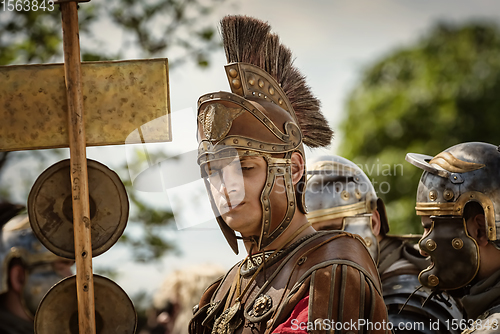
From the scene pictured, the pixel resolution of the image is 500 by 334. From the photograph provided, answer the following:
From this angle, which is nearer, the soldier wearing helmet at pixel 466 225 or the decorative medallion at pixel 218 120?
the decorative medallion at pixel 218 120

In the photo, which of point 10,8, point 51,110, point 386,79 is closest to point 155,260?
point 10,8

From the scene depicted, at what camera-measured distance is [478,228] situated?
4.08 m

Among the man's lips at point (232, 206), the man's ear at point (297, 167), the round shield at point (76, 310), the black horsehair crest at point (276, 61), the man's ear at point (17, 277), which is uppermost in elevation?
the black horsehair crest at point (276, 61)

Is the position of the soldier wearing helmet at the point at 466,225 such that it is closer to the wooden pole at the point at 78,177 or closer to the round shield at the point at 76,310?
the round shield at the point at 76,310

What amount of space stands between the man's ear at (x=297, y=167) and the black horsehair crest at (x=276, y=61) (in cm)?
38

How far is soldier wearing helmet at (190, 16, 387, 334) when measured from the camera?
110 inches

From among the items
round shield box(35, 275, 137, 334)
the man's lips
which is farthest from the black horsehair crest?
round shield box(35, 275, 137, 334)

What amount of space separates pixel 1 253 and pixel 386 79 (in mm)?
16656

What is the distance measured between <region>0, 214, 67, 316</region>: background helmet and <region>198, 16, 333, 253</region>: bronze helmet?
138 inches

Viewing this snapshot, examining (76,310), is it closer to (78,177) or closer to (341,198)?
(78,177)

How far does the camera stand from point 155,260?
8.19 meters

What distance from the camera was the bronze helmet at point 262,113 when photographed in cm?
319

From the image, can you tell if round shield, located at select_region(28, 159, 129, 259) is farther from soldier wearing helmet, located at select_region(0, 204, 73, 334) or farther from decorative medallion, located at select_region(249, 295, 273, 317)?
soldier wearing helmet, located at select_region(0, 204, 73, 334)

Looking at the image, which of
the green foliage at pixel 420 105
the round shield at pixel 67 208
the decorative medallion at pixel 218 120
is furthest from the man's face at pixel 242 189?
the green foliage at pixel 420 105
